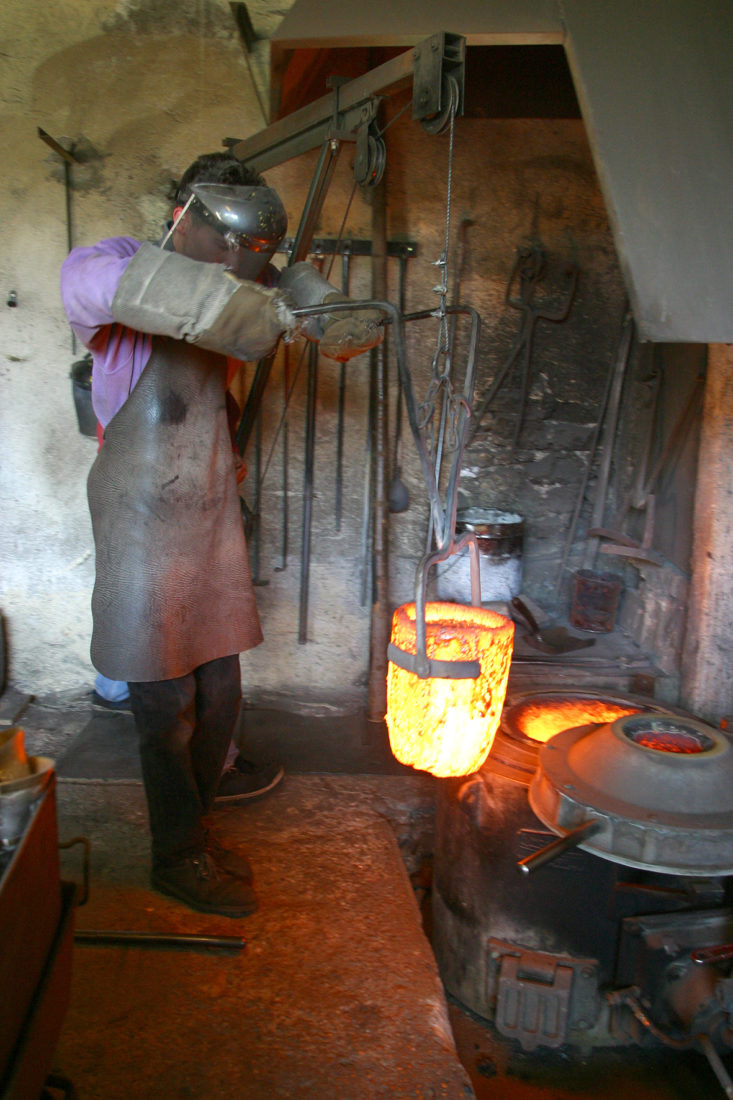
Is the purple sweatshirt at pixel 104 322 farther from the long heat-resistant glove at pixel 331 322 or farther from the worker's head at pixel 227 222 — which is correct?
the long heat-resistant glove at pixel 331 322

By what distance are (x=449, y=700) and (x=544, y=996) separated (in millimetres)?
1061

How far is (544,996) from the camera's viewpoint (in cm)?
221

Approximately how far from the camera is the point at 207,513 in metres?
2.23

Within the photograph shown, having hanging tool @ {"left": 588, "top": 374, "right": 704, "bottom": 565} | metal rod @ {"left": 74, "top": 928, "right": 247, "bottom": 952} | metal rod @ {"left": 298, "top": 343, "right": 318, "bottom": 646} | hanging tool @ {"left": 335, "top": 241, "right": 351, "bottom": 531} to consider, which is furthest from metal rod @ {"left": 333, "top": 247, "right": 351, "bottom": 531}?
metal rod @ {"left": 74, "top": 928, "right": 247, "bottom": 952}

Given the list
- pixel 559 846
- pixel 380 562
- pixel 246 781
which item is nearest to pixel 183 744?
pixel 246 781

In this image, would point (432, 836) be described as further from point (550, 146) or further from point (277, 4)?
point (277, 4)

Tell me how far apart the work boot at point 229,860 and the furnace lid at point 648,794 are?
88 centimetres

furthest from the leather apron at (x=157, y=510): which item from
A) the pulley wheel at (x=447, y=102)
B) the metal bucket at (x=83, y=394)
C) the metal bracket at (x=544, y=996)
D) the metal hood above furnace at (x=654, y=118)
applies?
the metal bucket at (x=83, y=394)

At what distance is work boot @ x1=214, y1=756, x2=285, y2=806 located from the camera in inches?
114

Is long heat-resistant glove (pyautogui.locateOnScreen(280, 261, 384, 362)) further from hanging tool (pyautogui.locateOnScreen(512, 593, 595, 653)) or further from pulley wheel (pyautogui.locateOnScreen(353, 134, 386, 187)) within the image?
hanging tool (pyautogui.locateOnScreen(512, 593, 595, 653))

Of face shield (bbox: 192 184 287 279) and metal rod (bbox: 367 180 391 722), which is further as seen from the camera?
metal rod (bbox: 367 180 391 722)

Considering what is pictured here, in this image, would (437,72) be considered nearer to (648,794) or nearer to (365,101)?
(365,101)

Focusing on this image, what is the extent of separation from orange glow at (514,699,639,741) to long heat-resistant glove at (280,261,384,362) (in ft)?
4.13

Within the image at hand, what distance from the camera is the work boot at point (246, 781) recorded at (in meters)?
2.88
